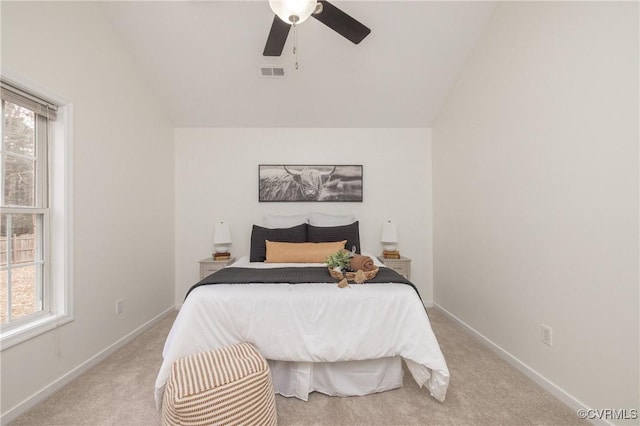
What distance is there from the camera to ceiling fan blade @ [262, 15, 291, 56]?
1.95 m

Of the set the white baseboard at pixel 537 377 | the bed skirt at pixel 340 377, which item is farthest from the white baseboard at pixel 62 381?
the white baseboard at pixel 537 377

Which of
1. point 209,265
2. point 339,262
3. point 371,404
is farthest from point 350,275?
point 209,265

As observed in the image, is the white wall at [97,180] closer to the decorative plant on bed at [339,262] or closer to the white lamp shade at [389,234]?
the decorative plant on bed at [339,262]

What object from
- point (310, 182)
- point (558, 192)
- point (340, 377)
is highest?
point (310, 182)

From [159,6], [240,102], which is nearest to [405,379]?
[240,102]

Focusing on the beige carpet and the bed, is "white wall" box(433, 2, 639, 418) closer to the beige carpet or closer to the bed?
the beige carpet

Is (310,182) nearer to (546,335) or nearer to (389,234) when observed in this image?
(389,234)

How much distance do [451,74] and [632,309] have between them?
2.55m

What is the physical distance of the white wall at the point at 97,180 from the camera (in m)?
1.75

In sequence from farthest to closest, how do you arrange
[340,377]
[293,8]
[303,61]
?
1. [303,61]
2. [340,377]
3. [293,8]

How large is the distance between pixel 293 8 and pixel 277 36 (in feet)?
1.65

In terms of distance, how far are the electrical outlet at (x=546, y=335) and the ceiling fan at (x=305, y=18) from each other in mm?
2350

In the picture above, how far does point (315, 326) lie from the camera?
1.77 m

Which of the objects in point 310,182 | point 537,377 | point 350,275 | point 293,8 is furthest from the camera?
point 310,182
